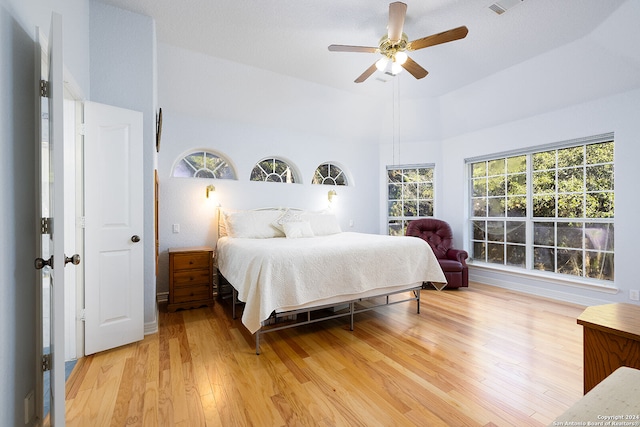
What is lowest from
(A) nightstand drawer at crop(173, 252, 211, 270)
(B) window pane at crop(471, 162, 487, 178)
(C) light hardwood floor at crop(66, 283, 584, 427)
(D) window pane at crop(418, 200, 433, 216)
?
(C) light hardwood floor at crop(66, 283, 584, 427)

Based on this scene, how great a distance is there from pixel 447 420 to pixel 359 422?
0.50 meters

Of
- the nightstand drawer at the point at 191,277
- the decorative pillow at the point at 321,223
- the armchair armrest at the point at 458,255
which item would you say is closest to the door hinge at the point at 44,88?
the nightstand drawer at the point at 191,277

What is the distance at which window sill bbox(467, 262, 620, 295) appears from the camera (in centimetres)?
346

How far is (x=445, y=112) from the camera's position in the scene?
484 centimetres

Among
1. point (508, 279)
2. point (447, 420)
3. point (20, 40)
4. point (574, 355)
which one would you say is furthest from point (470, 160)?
point (20, 40)

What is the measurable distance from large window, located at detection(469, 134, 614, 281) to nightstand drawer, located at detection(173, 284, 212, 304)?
442cm

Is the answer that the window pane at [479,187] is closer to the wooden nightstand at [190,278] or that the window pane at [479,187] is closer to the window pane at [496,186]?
the window pane at [496,186]

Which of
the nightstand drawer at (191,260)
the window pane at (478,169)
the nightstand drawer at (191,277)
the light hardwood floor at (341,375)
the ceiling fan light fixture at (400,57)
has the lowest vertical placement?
the light hardwood floor at (341,375)

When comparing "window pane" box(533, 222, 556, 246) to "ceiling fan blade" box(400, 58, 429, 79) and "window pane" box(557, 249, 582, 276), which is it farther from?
"ceiling fan blade" box(400, 58, 429, 79)

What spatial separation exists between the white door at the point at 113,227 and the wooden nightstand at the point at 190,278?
832 millimetres

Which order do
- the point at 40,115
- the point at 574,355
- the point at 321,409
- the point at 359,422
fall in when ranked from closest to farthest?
the point at 40,115
the point at 359,422
the point at 321,409
the point at 574,355

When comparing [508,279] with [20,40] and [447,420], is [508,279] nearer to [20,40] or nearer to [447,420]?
[447,420]

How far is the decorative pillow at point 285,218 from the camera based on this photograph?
4047 mm

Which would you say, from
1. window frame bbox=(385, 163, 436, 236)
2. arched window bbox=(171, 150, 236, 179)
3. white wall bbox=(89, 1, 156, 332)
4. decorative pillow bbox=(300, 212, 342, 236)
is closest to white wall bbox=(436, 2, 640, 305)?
window frame bbox=(385, 163, 436, 236)
